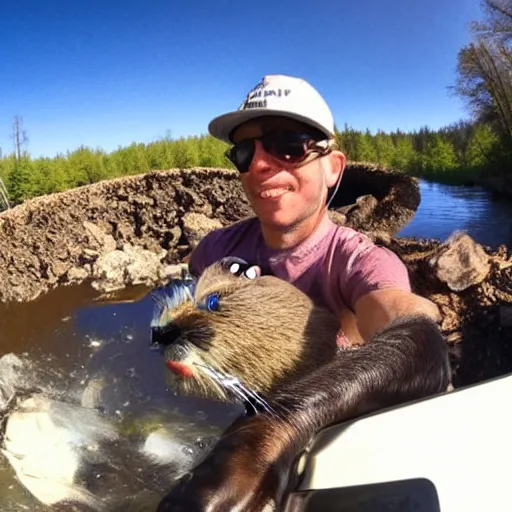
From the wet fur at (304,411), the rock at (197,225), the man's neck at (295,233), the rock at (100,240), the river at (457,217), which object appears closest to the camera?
the wet fur at (304,411)

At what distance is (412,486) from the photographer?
46cm

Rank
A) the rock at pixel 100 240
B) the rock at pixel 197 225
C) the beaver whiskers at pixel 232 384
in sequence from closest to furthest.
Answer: the beaver whiskers at pixel 232 384 → the rock at pixel 197 225 → the rock at pixel 100 240

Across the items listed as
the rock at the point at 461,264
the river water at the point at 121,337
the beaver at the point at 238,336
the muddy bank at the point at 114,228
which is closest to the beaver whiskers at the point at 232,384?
the beaver at the point at 238,336

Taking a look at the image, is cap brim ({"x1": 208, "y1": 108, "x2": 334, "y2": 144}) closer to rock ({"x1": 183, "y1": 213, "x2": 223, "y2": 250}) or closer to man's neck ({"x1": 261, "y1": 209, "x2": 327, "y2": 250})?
man's neck ({"x1": 261, "y1": 209, "x2": 327, "y2": 250})

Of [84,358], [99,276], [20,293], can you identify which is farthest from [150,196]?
[84,358]

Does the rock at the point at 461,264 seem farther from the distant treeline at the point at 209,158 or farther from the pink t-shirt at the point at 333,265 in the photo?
the pink t-shirt at the point at 333,265

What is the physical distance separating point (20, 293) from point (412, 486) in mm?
3209

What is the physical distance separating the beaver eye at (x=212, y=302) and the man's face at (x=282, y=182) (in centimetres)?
20

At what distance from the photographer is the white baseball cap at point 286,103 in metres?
0.73

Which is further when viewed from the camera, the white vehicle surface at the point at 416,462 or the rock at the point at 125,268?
the rock at the point at 125,268

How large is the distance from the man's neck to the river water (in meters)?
0.25

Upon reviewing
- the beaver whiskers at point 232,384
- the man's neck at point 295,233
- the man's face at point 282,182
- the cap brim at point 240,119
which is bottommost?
the beaver whiskers at point 232,384

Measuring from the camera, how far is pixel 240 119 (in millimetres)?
785

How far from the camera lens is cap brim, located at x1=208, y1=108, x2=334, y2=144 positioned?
0.73 meters
